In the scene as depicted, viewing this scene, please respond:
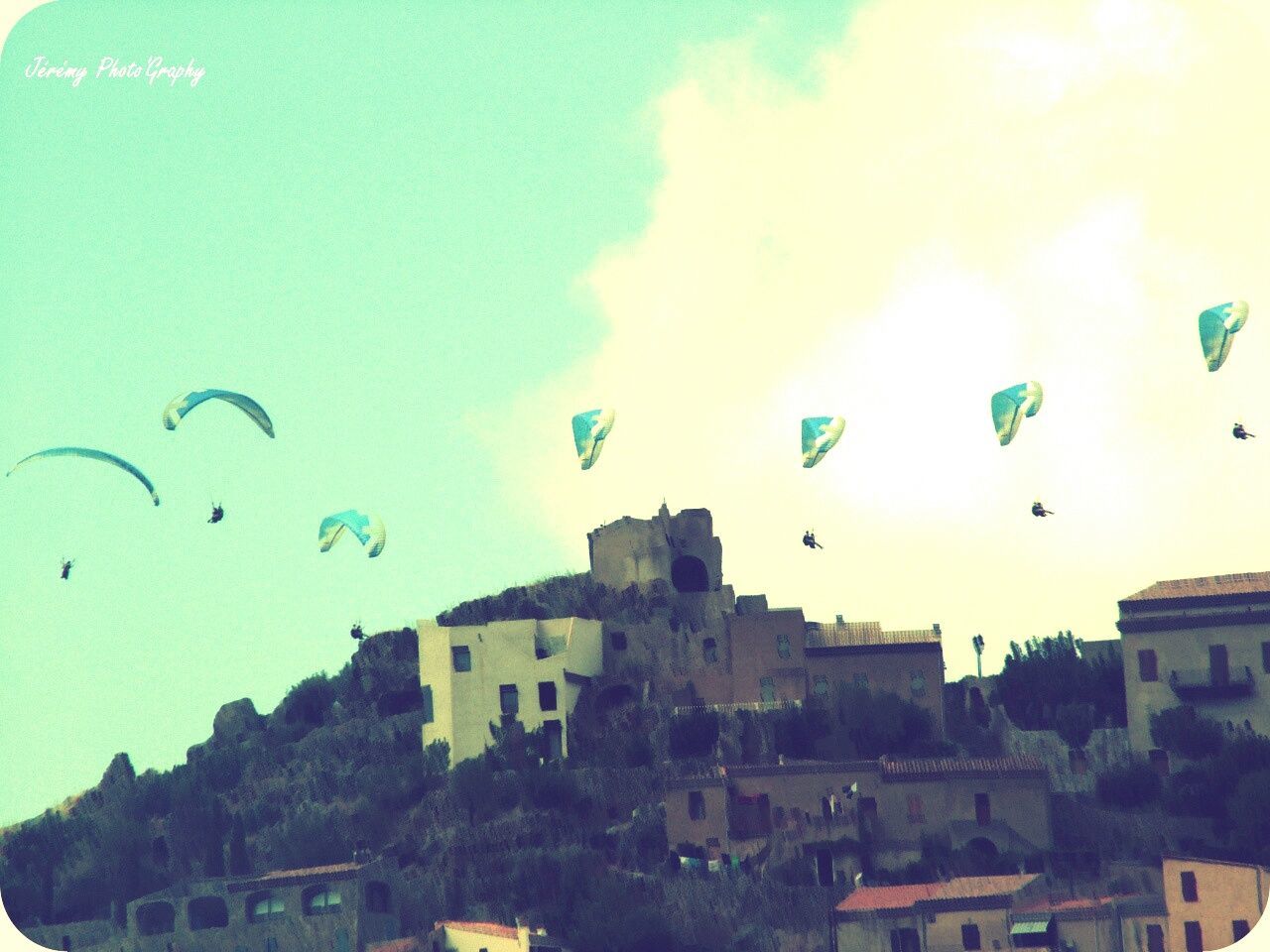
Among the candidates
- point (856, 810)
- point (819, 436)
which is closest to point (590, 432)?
point (819, 436)

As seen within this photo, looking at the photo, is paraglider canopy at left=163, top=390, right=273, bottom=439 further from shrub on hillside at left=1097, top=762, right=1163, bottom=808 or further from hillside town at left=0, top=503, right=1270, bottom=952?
shrub on hillside at left=1097, top=762, right=1163, bottom=808

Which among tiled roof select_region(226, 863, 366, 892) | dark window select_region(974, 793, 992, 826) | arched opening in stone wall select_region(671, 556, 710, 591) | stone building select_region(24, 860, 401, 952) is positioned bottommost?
stone building select_region(24, 860, 401, 952)

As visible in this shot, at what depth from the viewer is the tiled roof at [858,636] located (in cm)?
9012

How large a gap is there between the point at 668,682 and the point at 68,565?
20753mm

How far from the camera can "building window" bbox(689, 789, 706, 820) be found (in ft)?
275

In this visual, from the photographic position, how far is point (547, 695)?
92.7 metres

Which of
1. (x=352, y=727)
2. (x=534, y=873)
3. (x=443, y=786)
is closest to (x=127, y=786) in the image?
(x=352, y=727)

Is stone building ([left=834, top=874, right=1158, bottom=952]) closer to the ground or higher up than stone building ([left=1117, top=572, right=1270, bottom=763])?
closer to the ground

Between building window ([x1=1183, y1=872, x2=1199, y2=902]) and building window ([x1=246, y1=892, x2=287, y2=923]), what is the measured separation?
87.2 ft

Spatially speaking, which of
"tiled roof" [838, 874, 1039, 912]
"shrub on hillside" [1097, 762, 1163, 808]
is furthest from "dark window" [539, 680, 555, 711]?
"shrub on hillside" [1097, 762, 1163, 808]

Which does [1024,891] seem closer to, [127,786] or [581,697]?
[581,697]

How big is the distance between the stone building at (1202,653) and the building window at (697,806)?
517 inches

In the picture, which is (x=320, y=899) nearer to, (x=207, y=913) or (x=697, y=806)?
(x=207, y=913)

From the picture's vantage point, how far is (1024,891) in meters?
76.4
